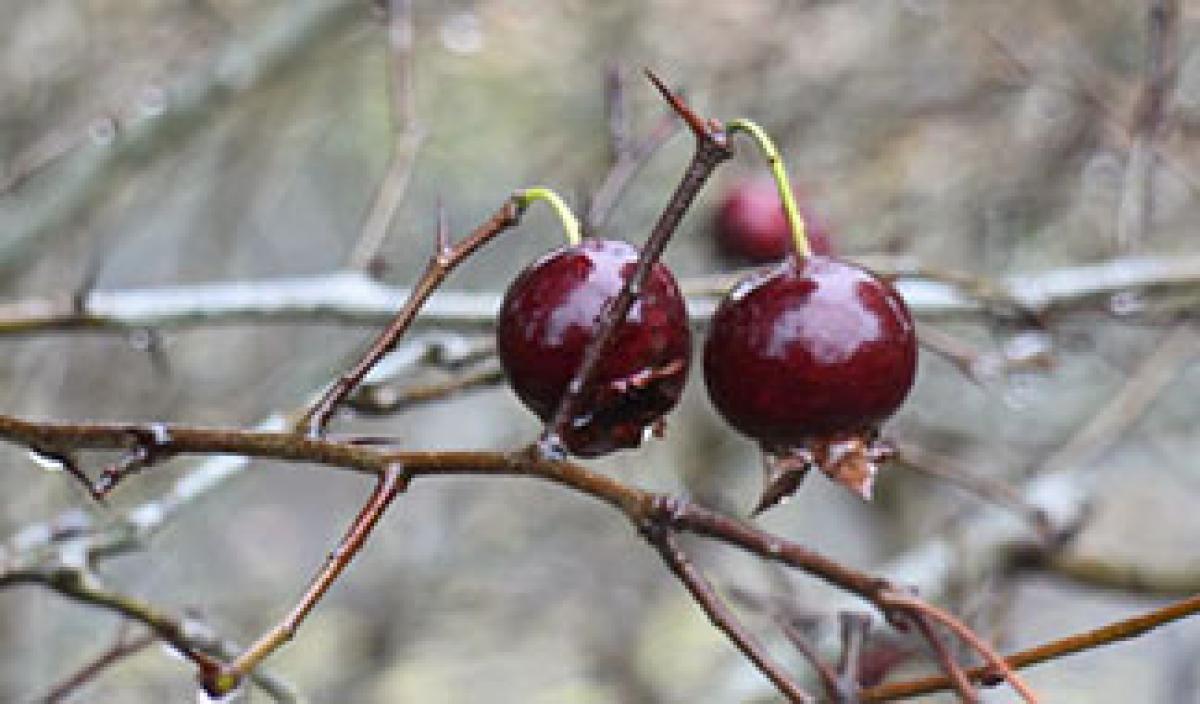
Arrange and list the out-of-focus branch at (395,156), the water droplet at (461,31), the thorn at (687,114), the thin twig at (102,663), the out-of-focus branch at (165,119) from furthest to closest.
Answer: the water droplet at (461,31), the out-of-focus branch at (165,119), the out-of-focus branch at (395,156), the thin twig at (102,663), the thorn at (687,114)

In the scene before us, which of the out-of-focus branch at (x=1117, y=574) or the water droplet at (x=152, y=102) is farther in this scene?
the out-of-focus branch at (x=1117, y=574)

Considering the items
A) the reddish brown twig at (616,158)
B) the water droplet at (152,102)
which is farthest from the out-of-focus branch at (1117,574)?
the water droplet at (152,102)

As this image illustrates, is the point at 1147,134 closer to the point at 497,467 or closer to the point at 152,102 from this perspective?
the point at 152,102

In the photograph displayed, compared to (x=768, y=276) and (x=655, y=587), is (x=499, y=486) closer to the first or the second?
(x=655, y=587)

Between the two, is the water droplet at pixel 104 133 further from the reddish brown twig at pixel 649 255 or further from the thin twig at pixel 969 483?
the reddish brown twig at pixel 649 255

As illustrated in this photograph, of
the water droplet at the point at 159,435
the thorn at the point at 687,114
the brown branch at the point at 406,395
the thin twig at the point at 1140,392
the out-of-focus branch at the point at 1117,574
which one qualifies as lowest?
the out-of-focus branch at the point at 1117,574

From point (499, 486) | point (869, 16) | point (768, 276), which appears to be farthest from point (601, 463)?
point (768, 276)

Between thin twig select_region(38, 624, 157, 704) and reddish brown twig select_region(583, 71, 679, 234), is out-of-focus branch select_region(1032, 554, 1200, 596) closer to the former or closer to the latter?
reddish brown twig select_region(583, 71, 679, 234)
